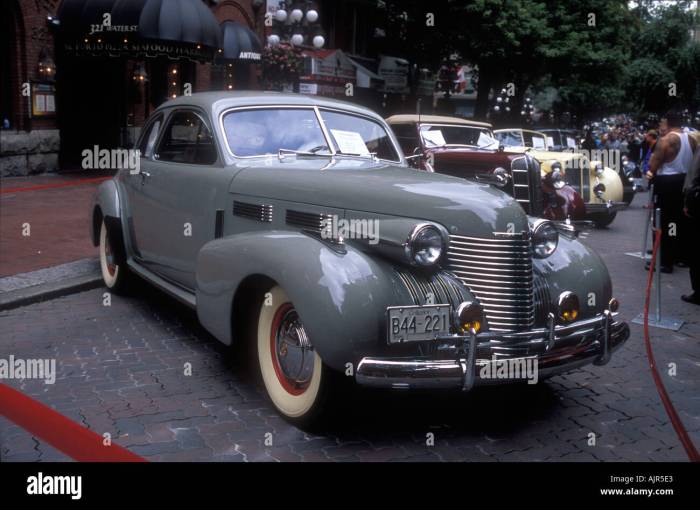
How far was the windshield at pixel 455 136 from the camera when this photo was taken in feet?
38.0

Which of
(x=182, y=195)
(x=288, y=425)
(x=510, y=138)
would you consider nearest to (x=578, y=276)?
(x=288, y=425)

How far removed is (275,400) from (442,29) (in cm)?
2432

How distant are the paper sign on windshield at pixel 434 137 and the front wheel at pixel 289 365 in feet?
26.3

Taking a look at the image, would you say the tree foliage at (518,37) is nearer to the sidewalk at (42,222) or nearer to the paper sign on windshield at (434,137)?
the paper sign on windshield at (434,137)

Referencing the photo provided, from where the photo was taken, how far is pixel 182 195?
5148mm

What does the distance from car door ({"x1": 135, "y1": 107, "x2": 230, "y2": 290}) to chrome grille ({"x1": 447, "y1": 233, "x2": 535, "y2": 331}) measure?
5.94 feet

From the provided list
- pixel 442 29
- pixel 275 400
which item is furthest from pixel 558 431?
pixel 442 29

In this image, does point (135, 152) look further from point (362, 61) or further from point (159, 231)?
point (362, 61)

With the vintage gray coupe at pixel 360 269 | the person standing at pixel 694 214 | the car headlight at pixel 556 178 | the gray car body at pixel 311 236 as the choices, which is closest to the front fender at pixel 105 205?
the gray car body at pixel 311 236

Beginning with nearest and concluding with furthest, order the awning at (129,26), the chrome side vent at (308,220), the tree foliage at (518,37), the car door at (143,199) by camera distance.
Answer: the chrome side vent at (308,220)
the car door at (143,199)
the awning at (129,26)
the tree foliage at (518,37)

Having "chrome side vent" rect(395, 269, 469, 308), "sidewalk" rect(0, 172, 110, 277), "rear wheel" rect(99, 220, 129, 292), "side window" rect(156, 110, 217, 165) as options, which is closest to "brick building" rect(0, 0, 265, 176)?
"sidewalk" rect(0, 172, 110, 277)

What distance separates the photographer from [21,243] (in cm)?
816
